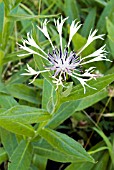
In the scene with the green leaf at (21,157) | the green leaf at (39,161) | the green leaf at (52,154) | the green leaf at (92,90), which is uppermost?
the green leaf at (92,90)

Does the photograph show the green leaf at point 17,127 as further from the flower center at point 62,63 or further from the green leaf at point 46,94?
the flower center at point 62,63

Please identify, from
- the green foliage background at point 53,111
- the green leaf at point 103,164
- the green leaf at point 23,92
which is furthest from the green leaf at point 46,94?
the green leaf at point 103,164

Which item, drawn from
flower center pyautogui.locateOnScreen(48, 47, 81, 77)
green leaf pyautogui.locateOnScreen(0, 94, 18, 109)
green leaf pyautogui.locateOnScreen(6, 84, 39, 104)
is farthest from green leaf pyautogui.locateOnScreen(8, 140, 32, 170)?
flower center pyautogui.locateOnScreen(48, 47, 81, 77)

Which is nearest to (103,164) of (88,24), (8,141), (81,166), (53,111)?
→ (81,166)

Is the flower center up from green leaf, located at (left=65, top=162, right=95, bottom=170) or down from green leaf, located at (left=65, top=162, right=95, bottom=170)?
up

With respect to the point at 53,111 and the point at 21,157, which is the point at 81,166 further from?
the point at 53,111

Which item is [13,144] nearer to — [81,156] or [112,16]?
[81,156]

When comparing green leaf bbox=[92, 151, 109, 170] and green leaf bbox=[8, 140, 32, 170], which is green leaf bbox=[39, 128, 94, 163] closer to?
green leaf bbox=[8, 140, 32, 170]
